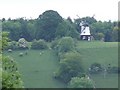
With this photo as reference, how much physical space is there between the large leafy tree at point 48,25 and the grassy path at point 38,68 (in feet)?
29.0

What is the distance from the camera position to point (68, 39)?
5006 centimetres

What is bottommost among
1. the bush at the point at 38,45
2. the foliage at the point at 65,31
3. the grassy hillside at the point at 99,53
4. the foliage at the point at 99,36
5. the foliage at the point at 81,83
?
the foliage at the point at 81,83

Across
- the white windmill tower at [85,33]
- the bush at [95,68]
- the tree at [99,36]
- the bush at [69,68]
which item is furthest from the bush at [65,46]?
the tree at [99,36]

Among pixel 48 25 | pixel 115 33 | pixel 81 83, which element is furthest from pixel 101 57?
pixel 48 25

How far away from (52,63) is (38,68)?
242 centimetres

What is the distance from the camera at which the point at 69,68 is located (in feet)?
137

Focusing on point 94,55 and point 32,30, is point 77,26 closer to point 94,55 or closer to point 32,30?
point 32,30

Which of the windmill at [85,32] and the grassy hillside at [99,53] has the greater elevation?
the windmill at [85,32]

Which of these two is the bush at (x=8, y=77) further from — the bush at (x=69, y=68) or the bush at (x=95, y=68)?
the bush at (x=95, y=68)

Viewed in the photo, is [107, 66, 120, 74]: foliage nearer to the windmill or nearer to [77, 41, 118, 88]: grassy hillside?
[77, 41, 118, 88]: grassy hillside

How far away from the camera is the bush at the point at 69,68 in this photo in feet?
135

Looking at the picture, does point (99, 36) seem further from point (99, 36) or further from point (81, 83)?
point (81, 83)

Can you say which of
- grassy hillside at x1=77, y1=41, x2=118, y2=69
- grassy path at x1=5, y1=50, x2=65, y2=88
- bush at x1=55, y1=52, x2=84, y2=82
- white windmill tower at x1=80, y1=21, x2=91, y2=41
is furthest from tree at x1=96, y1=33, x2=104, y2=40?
bush at x1=55, y1=52, x2=84, y2=82

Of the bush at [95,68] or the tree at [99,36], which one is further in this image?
the tree at [99,36]
